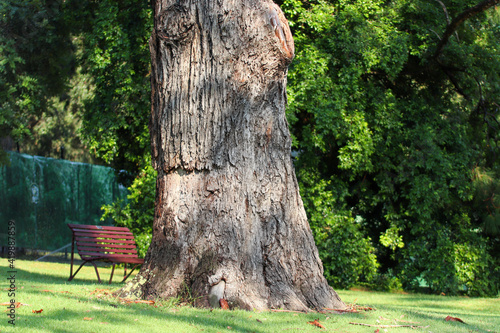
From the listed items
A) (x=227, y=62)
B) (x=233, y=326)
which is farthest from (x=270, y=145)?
(x=233, y=326)

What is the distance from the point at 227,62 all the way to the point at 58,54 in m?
9.72

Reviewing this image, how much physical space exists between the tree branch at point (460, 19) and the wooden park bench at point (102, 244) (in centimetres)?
745

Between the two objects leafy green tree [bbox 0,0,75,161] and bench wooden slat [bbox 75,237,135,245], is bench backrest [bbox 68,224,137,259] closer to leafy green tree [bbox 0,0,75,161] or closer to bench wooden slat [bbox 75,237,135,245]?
bench wooden slat [bbox 75,237,135,245]

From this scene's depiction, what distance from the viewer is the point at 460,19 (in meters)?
10.1

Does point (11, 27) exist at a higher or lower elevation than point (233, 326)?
higher

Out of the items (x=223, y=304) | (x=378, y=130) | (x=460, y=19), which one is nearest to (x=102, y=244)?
(x=223, y=304)

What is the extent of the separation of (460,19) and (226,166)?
701 centimetres

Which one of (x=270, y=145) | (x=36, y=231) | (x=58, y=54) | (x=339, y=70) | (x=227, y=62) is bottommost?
(x=36, y=231)

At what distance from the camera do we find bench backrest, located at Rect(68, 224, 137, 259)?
302 inches

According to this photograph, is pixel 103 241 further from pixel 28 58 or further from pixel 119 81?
pixel 28 58

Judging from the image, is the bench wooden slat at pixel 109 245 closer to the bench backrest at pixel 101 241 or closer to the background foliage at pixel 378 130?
the bench backrest at pixel 101 241

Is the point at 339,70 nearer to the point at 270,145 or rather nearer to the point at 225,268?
the point at 270,145

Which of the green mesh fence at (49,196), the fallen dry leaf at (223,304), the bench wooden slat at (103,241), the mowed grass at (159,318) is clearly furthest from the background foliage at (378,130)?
the fallen dry leaf at (223,304)

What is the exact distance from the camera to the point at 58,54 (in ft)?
45.2
